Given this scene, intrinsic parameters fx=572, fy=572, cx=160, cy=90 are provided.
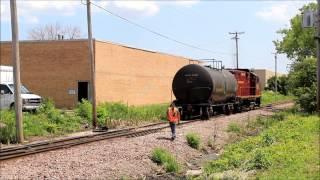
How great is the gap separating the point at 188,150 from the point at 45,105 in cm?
1360

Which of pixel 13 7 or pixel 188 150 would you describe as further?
pixel 13 7

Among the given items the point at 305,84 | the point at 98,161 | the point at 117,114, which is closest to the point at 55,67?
the point at 117,114

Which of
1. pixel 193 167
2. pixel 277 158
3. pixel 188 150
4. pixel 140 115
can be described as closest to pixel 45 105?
pixel 140 115

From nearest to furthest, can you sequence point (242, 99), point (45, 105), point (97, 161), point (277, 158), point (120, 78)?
point (277, 158)
point (97, 161)
point (45, 105)
point (242, 99)
point (120, 78)

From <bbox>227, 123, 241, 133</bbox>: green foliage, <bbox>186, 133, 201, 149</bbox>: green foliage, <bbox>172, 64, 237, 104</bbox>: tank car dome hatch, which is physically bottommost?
<bbox>227, 123, 241, 133</bbox>: green foliage

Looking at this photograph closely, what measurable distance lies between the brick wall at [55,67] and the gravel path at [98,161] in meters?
27.8

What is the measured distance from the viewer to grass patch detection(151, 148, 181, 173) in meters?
16.7

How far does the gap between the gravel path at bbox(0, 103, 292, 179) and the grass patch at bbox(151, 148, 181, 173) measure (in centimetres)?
24

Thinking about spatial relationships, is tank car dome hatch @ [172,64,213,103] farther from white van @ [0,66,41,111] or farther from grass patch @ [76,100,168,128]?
white van @ [0,66,41,111]

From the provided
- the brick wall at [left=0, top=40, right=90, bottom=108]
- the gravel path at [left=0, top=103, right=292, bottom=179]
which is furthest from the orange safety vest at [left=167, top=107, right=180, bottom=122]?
the brick wall at [left=0, top=40, right=90, bottom=108]

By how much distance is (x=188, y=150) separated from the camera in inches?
832

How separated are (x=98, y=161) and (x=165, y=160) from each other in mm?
2145

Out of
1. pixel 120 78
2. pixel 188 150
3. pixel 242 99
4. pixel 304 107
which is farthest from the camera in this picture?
pixel 120 78

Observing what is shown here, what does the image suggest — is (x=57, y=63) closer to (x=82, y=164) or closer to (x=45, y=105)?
(x=45, y=105)
